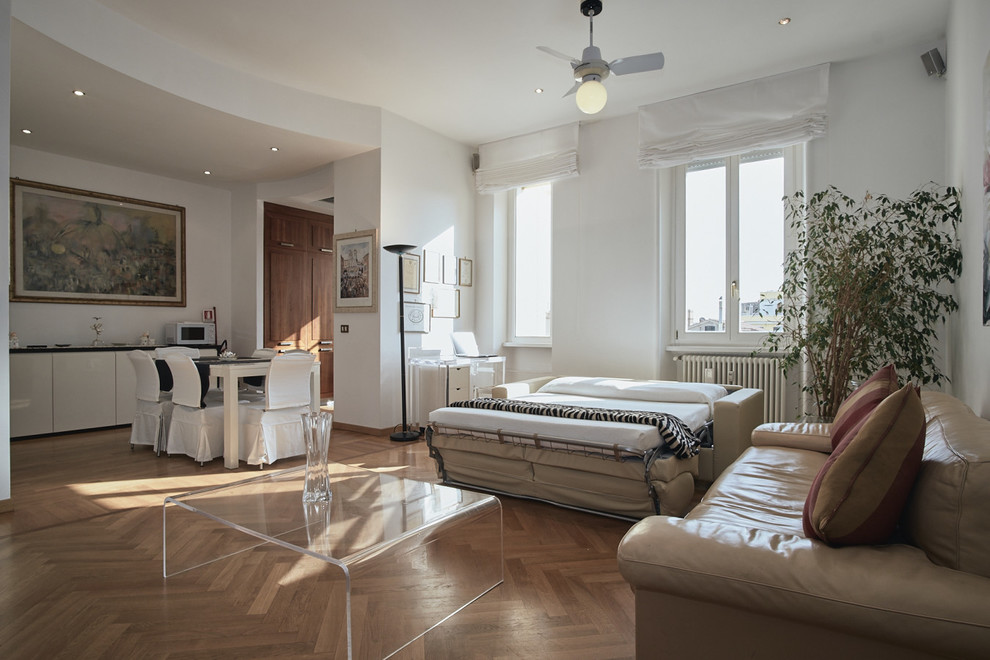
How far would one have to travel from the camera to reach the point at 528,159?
19.1ft

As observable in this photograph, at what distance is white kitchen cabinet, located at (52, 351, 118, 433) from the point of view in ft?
16.4

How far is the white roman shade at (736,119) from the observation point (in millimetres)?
4281

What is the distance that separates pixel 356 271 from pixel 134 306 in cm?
268

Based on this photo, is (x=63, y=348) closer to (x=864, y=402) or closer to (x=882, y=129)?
(x=864, y=402)

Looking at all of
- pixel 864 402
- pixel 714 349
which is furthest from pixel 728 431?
pixel 714 349

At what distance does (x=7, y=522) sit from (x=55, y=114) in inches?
129

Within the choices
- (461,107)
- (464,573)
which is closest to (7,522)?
(464,573)

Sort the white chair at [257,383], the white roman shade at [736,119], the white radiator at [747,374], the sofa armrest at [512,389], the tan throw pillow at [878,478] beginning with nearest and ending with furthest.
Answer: the tan throw pillow at [878,478] → the sofa armrest at [512,389] → the white roman shade at [736,119] → the white radiator at [747,374] → the white chair at [257,383]

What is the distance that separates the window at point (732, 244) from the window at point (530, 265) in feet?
5.04

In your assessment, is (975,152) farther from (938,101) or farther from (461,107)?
(461,107)

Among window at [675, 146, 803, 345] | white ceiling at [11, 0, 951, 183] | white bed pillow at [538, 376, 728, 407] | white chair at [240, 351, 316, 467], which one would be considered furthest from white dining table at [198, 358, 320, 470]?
window at [675, 146, 803, 345]

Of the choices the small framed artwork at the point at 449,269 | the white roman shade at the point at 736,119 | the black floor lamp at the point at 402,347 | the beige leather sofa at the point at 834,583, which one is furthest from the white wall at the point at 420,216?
the beige leather sofa at the point at 834,583

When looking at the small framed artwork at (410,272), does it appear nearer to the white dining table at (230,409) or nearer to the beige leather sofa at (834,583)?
the white dining table at (230,409)

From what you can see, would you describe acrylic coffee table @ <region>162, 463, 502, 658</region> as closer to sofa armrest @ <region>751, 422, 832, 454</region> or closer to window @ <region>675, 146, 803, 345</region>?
sofa armrest @ <region>751, 422, 832, 454</region>
